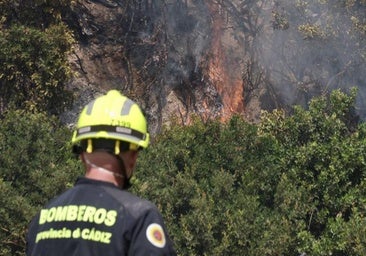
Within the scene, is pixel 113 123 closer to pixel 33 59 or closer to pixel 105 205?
pixel 105 205

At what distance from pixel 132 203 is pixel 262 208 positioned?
11.5 metres

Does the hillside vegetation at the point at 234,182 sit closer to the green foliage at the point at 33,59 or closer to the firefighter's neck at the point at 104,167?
the green foliage at the point at 33,59

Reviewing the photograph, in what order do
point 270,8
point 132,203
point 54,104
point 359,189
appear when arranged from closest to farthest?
point 132,203 < point 359,189 < point 54,104 < point 270,8

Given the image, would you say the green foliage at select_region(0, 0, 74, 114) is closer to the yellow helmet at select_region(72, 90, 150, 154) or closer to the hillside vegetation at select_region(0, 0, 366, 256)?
the hillside vegetation at select_region(0, 0, 366, 256)

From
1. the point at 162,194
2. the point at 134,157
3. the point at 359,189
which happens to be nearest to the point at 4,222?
the point at 162,194

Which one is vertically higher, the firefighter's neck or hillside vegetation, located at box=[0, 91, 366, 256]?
the firefighter's neck

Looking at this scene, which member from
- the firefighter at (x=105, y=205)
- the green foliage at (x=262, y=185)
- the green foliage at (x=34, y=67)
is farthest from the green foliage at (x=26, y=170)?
the firefighter at (x=105, y=205)

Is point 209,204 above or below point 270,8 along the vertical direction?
below

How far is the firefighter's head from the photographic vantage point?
265cm

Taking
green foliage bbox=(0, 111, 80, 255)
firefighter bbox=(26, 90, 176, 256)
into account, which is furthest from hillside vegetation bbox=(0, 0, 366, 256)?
firefighter bbox=(26, 90, 176, 256)

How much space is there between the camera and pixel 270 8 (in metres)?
26.0

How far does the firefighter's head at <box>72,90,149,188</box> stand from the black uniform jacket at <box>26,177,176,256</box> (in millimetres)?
147

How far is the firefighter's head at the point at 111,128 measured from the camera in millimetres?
2652

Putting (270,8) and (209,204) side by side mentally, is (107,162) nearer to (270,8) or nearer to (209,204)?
(209,204)
